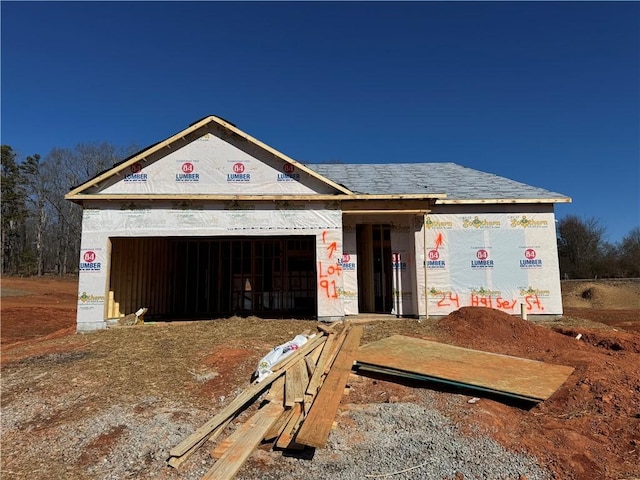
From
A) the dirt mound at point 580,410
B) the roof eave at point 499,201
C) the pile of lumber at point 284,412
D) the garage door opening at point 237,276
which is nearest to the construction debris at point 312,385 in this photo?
the pile of lumber at point 284,412

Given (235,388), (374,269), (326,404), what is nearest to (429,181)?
(374,269)

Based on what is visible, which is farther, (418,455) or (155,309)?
(155,309)

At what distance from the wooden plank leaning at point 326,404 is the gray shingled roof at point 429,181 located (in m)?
6.73

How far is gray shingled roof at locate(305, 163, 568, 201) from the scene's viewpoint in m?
12.7

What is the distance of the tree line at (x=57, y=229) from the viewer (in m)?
37.1

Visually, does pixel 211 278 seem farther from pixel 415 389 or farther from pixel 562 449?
pixel 562 449

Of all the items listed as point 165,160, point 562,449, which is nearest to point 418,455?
point 562,449

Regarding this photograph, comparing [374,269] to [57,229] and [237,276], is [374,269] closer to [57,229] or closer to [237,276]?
[237,276]

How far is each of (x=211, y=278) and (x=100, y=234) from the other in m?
5.10

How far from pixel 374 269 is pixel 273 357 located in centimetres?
773

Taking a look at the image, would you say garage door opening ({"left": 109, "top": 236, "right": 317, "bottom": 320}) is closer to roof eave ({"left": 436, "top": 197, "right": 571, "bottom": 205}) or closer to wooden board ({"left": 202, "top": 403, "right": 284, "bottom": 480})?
roof eave ({"left": 436, "top": 197, "right": 571, "bottom": 205})

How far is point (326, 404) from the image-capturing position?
191 inches

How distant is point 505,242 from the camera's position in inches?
494

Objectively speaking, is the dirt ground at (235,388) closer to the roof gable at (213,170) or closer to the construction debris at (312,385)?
the construction debris at (312,385)
